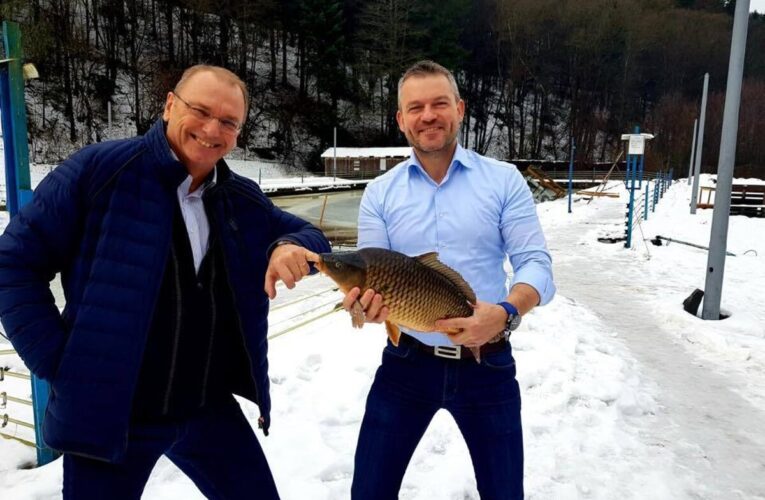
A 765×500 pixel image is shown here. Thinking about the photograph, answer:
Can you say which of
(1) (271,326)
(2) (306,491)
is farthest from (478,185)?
(1) (271,326)

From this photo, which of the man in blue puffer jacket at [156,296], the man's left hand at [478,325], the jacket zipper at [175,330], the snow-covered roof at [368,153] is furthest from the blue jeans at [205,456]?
the snow-covered roof at [368,153]

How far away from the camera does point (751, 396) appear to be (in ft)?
15.8

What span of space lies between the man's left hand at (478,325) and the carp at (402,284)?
28 millimetres

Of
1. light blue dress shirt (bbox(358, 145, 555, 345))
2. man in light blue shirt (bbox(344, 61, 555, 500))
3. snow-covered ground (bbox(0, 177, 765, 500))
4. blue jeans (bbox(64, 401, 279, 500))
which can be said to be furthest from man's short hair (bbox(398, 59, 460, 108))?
snow-covered ground (bbox(0, 177, 765, 500))

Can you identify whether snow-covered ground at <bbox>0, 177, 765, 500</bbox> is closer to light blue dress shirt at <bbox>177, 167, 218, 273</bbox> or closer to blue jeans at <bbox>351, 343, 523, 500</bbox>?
blue jeans at <bbox>351, 343, 523, 500</bbox>

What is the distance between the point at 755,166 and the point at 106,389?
60221 mm

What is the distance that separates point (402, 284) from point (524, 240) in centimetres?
59

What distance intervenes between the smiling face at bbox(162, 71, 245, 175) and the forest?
3719 cm

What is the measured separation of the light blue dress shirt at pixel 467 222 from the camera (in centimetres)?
215

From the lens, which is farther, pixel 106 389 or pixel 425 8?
pixel 425 8

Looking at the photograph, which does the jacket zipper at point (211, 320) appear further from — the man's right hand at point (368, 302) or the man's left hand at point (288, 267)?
the man's right hand at point (368, 302)

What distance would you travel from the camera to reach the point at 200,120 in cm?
194

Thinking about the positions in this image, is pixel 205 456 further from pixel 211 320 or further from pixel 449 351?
pixel 449 351

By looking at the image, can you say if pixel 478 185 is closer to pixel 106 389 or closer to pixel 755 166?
pixel 106 389
